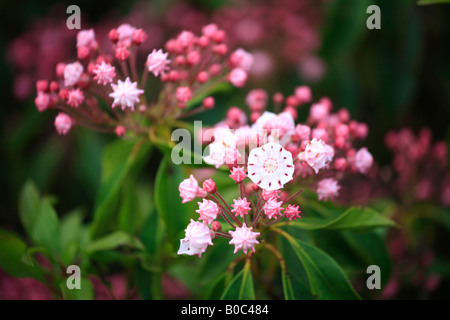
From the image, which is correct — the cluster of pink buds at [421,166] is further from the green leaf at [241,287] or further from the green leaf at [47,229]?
the green leaf at [47,229]

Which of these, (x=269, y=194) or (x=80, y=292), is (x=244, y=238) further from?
(x=80, y=292)

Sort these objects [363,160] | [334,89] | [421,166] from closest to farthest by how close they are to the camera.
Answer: [363,160] < [421,166] < [334,89]

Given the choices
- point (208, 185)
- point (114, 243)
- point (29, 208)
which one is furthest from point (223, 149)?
point (29, 208)

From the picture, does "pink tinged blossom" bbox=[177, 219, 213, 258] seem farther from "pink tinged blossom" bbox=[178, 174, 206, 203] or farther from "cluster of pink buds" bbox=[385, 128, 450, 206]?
"cluster of pink buds" bbox=[385, 128, 450, 206]

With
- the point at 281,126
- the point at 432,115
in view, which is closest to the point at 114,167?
the point at 281,126

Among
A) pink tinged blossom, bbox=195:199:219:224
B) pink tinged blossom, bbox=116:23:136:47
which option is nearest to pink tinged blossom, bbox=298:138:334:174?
pink tinged blossom, bbox=195:199:219:224

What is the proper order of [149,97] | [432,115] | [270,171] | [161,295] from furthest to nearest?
[149,97] < [432,115] < [161,295] < [270,171]

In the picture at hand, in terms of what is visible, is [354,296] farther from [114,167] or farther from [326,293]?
[114,167]
